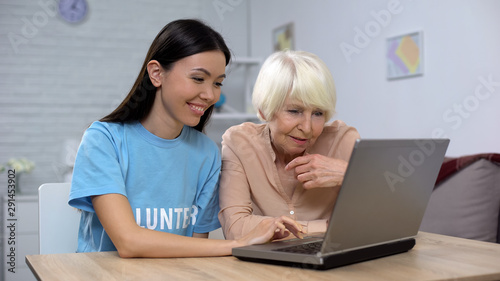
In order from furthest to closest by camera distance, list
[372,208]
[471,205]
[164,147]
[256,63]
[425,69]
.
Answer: [256,63], [425,69], [471,205], [164,147], [372,208]

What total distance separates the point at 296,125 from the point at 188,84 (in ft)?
1.05

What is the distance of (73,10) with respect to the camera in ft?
14.6

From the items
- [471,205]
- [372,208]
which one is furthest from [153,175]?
[471,205]

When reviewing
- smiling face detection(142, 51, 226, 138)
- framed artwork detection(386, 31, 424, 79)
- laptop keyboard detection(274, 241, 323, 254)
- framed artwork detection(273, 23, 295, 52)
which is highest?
framed artwork detection(273, 23, 295, 52)

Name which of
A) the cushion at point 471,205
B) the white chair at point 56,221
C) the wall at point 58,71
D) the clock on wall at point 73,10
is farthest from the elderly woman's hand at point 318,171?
the clock on wall at point 73,10

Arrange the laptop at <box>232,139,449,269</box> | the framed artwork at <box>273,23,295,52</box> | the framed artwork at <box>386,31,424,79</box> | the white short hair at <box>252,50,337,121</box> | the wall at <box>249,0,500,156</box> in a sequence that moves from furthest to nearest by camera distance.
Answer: the framed artwork at <box>273,23,295,52</box>
the framed artwork at <box>386,31,424,79</box>
the wall at <box>249,0,500,156</box>
the white short hair at <box>252,50,337,121</box>
the laptop at <box>232,139,449,269</box>

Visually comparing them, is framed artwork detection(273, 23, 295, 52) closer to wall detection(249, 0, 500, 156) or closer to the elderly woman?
wall detection(249, 0, 500, 156)

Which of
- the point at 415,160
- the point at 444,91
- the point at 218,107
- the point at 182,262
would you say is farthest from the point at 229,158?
the point at 218,107

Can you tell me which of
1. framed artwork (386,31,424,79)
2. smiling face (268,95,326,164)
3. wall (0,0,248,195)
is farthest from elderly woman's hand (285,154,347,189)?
wall (0,0,248,195)

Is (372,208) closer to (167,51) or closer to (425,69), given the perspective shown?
(167,51)

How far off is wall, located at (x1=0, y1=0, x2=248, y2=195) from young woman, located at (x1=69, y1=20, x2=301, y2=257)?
271 cm

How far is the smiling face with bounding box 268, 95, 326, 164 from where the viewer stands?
1.50 m

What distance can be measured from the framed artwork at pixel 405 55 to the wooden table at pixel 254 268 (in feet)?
5.79

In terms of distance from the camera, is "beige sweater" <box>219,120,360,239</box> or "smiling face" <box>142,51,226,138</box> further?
"beige sweater" <box>219,120,360,239</box>
